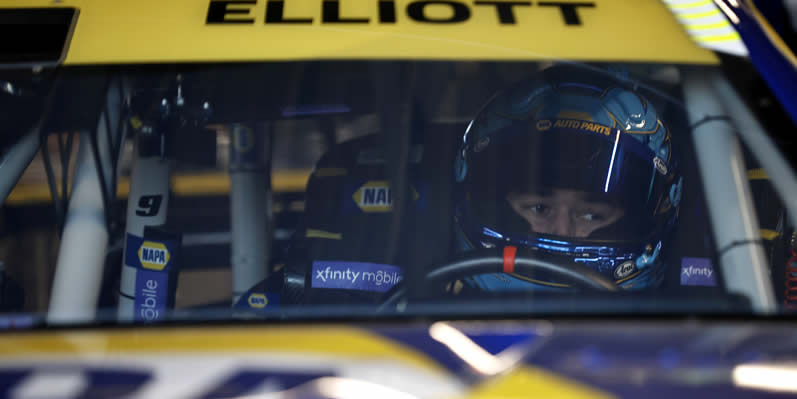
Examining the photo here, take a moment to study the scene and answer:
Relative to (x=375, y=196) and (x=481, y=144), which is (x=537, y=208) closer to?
(x=481, y=144)

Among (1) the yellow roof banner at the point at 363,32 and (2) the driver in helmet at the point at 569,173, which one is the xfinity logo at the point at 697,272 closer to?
(2) the driver in helmet at the point at 569,173

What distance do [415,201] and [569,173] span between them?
0.37m

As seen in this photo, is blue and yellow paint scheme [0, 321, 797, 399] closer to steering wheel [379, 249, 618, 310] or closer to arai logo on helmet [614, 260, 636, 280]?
steering wheel [379, 249, 618, 310]

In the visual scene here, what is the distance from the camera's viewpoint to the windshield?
1.15 metres

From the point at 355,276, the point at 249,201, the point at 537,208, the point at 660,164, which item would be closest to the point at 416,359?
the point at 355,276

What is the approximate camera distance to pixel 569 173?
61.0 inches

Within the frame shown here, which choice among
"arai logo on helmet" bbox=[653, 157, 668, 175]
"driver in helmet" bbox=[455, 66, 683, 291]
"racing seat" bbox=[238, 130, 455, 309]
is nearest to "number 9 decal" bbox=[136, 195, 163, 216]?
"racing seat" bbox=[238, 130, 455, 309]

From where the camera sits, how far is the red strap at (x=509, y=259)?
1337mm

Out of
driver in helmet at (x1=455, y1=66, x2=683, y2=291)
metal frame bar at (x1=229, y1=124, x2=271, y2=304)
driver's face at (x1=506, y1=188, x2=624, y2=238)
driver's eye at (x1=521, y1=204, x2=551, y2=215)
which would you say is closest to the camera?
driver in helmet at (x1=455, y1=66, x2=683, y2=291)

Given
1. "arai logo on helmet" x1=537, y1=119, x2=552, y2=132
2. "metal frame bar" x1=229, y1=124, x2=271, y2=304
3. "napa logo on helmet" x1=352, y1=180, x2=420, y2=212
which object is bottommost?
"metal frame bar" x1=229, y1=124, x2=271, y2=304

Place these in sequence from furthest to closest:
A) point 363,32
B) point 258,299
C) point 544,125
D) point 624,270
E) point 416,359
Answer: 1. point 624,270
2. point 544,125
3. point 258,299
4. point 363,32
5. point 416,359

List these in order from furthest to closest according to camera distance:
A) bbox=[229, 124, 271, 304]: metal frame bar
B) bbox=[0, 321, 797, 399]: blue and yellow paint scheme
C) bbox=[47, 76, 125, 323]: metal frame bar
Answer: bbox=[229, 124, 271, 304]: metal frame bar < bbox=[47, 76, 125, 323]: metal frame bar < bbox=[0, 321, 797, 399]: blue and yellow paint scheme

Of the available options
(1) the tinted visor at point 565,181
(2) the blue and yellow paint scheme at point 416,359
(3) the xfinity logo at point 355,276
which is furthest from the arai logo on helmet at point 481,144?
(2) the blue and yellow paint scheme at point 416,359

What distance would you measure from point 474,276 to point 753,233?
466 mm
